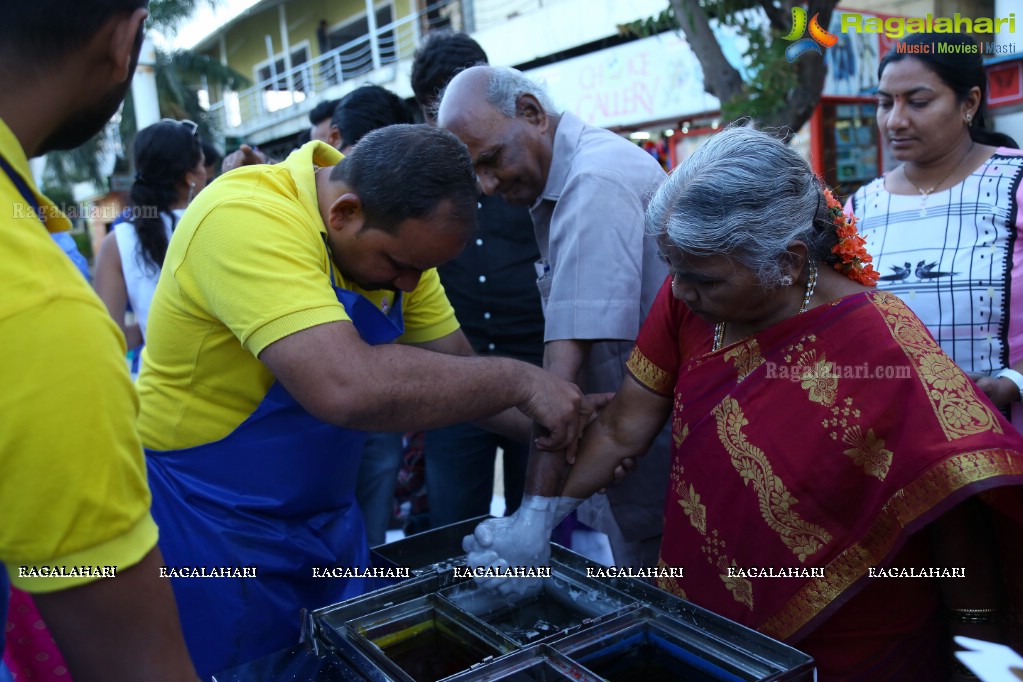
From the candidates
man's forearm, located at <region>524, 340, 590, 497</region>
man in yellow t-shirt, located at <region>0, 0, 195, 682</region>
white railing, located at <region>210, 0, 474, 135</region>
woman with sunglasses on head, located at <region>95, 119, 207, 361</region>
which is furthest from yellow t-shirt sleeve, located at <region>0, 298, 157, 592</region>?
white railing, located at <region>210, 0, 474, 135</region>

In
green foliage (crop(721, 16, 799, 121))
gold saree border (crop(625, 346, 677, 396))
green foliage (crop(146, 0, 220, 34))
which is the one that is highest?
green foliage (crop(146, 0, 220, 34))

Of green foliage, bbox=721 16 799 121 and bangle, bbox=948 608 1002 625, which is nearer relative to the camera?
bangle, bbox=948 608 1002 625

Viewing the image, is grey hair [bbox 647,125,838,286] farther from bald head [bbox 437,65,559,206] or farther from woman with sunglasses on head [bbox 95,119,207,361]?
woman with sunglasses on head [bbox 95,119,207,361]

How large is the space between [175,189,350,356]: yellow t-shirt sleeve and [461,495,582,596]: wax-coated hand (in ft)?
2.07

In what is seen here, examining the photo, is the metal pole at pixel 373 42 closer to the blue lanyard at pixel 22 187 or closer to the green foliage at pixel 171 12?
the green foliage at pixel 171 12

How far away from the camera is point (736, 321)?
1.70 metres

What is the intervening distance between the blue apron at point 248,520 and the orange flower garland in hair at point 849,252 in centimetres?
96

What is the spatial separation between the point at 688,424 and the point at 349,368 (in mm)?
776

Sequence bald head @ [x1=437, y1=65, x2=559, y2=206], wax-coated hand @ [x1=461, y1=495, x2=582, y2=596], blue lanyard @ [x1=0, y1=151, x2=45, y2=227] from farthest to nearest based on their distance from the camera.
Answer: bald head @ [x1=437, y1=65, x2=559, y2=206]
wax-coated hand @ [x1=461, y1=495, x2=582, y2=596]
blue lanyard @ [x1=0, y1=151, x2=45, y2=227]

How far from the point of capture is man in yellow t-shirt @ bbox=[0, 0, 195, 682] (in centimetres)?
75

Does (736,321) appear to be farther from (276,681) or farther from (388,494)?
(388,494)

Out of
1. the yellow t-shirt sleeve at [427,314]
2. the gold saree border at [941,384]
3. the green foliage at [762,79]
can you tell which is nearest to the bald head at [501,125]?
the yellow t-shirt sleeve at [427,314]

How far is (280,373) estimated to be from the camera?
56.2 inches

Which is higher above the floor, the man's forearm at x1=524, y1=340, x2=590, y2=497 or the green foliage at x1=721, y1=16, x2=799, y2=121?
the green foliage at x1=721, y1=16, x2=799, y2=121
